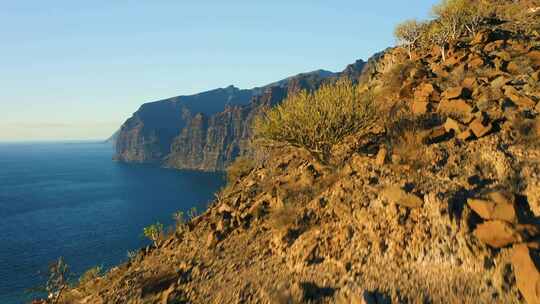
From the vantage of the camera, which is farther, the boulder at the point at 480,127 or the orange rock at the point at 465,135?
the orange rock at the point at 465,135

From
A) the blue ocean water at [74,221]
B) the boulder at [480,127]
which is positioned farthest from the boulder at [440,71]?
the blue ocean water at [74,221]

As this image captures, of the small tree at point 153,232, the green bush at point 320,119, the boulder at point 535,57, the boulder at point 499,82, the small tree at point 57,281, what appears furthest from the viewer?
the small tree at point 153,232

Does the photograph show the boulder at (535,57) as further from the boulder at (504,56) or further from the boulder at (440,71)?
the boulder at (440,71)

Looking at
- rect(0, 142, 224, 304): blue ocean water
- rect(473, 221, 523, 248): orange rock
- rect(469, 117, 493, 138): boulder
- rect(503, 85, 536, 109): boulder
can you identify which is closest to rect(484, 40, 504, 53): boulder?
rect(503, 85, 536, 109): boulder

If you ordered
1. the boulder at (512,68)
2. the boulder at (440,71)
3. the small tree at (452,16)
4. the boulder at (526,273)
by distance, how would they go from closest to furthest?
the boulder at (526,273)
the boulder at (512,68)
the boulder at (440,71)
the small tree at (452,16)

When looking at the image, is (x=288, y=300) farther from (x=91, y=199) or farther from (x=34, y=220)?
(x=91, y=199)

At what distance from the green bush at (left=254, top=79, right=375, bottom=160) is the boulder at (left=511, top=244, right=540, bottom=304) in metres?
9.02

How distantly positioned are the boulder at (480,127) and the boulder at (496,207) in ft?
15.5

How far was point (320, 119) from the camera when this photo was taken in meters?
15.7

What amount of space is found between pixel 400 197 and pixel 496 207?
2.49 metres

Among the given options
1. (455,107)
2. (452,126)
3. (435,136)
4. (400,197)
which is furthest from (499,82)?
(400,197)

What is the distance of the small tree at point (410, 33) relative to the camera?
37.3 metres

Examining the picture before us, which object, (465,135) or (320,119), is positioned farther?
(320,119)

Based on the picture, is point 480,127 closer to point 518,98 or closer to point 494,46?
point 518,98
